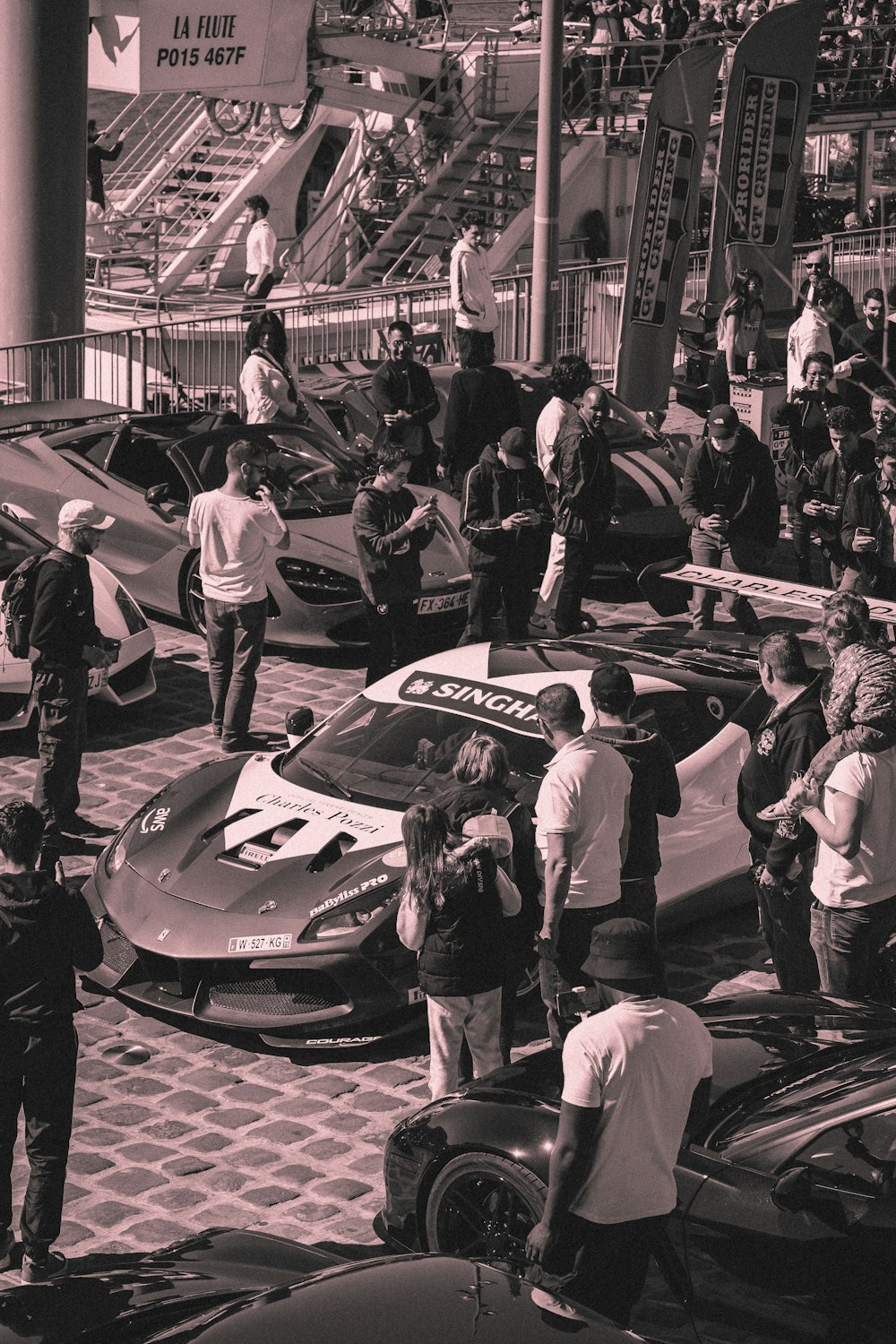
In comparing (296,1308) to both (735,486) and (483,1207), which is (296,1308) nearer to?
(483,1207)

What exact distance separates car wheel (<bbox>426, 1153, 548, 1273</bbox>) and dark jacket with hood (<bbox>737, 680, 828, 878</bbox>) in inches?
85.1

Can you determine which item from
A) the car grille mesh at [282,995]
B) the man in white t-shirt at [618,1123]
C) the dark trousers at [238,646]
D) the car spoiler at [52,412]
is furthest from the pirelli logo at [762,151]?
the man in white t-shirt at [618,1123]

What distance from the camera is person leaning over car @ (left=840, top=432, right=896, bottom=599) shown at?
1212cm

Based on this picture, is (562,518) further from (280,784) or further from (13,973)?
(13,973)

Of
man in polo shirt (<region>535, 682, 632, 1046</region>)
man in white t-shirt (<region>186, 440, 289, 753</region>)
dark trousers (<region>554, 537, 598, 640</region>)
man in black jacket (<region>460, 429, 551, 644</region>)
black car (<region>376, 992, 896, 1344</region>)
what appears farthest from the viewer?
dark trousers (<region>554, 537, 598, 640</region>)

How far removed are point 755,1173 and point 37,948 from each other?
2.40 m

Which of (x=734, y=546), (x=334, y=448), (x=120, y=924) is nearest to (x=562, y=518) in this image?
(x=734, y=546)

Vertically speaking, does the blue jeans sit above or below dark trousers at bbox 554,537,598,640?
below

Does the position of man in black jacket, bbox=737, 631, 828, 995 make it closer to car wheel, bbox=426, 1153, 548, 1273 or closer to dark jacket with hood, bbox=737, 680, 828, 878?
dark jacket with hood, bbox=737, 680, 828, 878

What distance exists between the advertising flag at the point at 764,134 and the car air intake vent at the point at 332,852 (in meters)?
12.3

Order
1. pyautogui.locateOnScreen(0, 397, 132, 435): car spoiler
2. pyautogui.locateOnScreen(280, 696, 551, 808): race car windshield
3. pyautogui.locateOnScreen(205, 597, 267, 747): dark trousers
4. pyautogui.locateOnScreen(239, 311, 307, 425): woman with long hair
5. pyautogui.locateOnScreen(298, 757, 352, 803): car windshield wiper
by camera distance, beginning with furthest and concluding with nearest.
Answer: pyautogui.locateOnScreen(239, 311, 307, 425): woman with long hair < pyautogui.locateOnScreen(0, 397, 132, 435): car spoiler < pyautogui.locateOnScreen(205, 597, 267, 747): dark trousers < pyautogui.locateOnScreen(298, 757, 352, 803): car windshield wiper < pyautogui.locateOnScreen(280, 696, 551, 808): race car windshield

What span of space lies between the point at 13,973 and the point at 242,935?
5.24 feet

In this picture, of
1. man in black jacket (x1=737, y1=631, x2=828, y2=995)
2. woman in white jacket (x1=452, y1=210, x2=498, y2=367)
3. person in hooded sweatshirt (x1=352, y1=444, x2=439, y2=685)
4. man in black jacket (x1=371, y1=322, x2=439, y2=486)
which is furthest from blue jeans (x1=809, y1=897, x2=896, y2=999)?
woman in white jacket (x1=452, y1=210, x2=498, y2=367)

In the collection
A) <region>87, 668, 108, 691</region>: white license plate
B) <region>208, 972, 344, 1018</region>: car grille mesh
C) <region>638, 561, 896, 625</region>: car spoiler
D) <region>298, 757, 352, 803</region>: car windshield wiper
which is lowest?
<region>208, 972, 344, 1018</region>: car grille mesh
